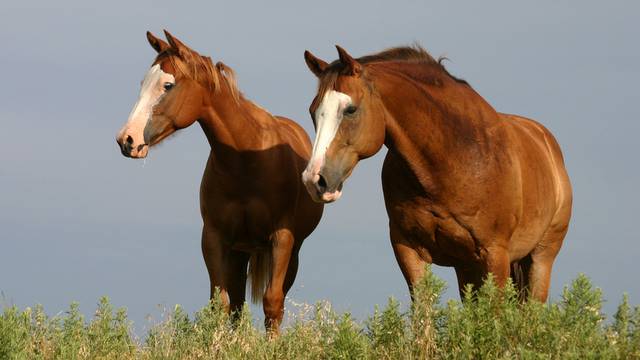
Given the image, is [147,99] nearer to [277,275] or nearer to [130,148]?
[130,148]

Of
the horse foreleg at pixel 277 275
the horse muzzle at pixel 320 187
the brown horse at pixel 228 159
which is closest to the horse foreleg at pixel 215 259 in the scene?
the brown horse at pixel 228 159

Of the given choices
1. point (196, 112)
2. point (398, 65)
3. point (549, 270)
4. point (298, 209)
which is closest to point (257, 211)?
point (298, 209)

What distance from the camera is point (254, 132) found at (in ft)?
33.6

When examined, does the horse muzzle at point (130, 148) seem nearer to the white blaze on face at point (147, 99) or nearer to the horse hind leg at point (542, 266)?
the white blaze on face at point (147, 99)

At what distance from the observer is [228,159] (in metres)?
10.1

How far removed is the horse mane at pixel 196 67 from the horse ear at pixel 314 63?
1952mm

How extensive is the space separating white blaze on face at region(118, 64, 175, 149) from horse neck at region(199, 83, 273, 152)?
51 cm

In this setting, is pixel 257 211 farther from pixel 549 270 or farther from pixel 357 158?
pixel 549 270

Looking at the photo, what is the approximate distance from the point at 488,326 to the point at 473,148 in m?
2.20

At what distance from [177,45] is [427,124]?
9.69ft

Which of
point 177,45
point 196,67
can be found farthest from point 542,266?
point 177,45

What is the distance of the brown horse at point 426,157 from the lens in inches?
305

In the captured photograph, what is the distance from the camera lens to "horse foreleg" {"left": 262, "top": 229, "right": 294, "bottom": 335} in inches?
389

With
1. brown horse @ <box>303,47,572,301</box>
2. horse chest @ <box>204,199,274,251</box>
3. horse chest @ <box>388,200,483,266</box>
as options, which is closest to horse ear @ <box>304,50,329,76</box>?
brown horse @ <box>303,47,572,301</box>
